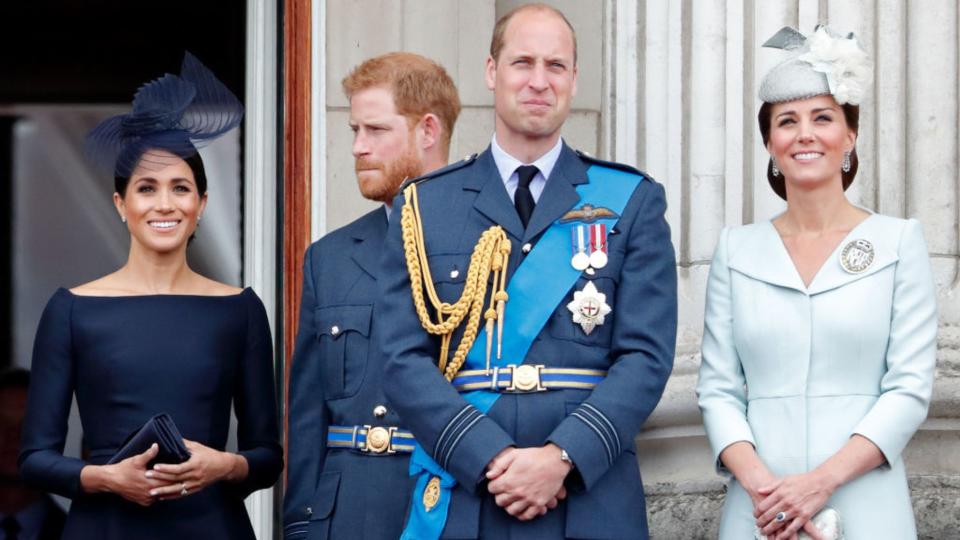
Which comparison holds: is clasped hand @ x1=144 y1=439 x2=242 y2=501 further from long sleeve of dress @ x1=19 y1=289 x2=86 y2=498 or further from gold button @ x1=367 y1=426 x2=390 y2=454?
gold button @ x1=367 y1=426 x2=390 y2=454

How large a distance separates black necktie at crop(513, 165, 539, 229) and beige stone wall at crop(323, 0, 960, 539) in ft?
3.11

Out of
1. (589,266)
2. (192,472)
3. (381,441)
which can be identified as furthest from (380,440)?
(589,266)


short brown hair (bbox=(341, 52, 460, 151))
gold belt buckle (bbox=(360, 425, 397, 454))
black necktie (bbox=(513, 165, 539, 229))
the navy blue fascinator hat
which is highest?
short brown hair (bbox=(341, 52, 460, 151))

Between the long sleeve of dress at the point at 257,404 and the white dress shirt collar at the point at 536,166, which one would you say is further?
the long sleeve of dress at the point at 257,404

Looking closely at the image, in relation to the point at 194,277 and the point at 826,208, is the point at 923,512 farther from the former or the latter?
the point at 194,277

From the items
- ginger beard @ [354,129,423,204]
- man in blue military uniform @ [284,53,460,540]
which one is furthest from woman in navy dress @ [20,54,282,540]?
ginger beard @ [354,129,423,204]

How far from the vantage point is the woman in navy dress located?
4.85m

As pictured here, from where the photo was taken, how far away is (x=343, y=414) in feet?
16.6

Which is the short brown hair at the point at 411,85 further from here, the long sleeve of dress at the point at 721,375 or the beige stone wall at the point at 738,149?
the long sleeve of dress at the point at 721,375

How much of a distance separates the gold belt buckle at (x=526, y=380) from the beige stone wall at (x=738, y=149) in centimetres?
100

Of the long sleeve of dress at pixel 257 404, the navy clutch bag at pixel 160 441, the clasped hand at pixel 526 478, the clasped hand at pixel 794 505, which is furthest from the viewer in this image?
the long sleeve of dress at pixel 257 404

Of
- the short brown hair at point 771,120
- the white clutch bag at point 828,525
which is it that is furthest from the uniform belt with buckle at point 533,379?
the short brown hair at point 771,120

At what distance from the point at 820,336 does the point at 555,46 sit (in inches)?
32.3

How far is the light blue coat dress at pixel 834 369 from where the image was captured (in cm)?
443
